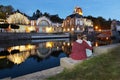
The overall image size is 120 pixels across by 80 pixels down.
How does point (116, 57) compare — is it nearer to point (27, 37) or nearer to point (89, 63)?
point (89, 63)

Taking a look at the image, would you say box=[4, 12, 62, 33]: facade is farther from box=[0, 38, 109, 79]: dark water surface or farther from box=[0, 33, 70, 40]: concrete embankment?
box=[0, 38, 109, 79]: dark water surface

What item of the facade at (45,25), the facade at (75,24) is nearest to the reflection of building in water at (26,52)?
the facade at (45,25)

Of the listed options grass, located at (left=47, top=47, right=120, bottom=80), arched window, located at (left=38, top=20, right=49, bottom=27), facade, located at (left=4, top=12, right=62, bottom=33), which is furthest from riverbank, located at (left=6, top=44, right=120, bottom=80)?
arched window, located at (left=38, top=20, right=49, bottom=27)

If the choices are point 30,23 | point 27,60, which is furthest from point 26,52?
point 30,23

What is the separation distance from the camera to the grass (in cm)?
779

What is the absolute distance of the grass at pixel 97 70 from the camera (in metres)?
7.79

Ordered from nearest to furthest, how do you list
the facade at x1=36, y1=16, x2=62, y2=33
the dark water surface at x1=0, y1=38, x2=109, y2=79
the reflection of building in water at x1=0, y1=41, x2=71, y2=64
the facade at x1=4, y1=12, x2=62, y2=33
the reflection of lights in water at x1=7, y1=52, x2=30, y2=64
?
the dark water surface at x1=0, y1=38, x2=109, y2=79
the reflection of lights in water at x1=7, y1=52, x2=30, y2=64
the reflection of building in water at x1=0, y1=41, x2=71, y2=64
the facade at x1=4, y1=12, x2=62, y2=33
the facade at x1=36, y1=16, x2=62, y2=33

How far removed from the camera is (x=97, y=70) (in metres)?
8.39

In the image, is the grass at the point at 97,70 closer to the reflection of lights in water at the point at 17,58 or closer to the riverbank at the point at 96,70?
the riverbank at the point at 96,70

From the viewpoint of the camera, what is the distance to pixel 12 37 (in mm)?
73688

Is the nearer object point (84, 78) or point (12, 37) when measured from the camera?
point (84, 78)

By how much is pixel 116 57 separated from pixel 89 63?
1.29m

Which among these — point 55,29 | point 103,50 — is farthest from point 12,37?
point 103,50

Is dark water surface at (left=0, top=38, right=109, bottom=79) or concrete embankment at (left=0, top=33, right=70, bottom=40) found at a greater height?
concrete embankment at (left=0, top=33, right=70, bottom=40)
